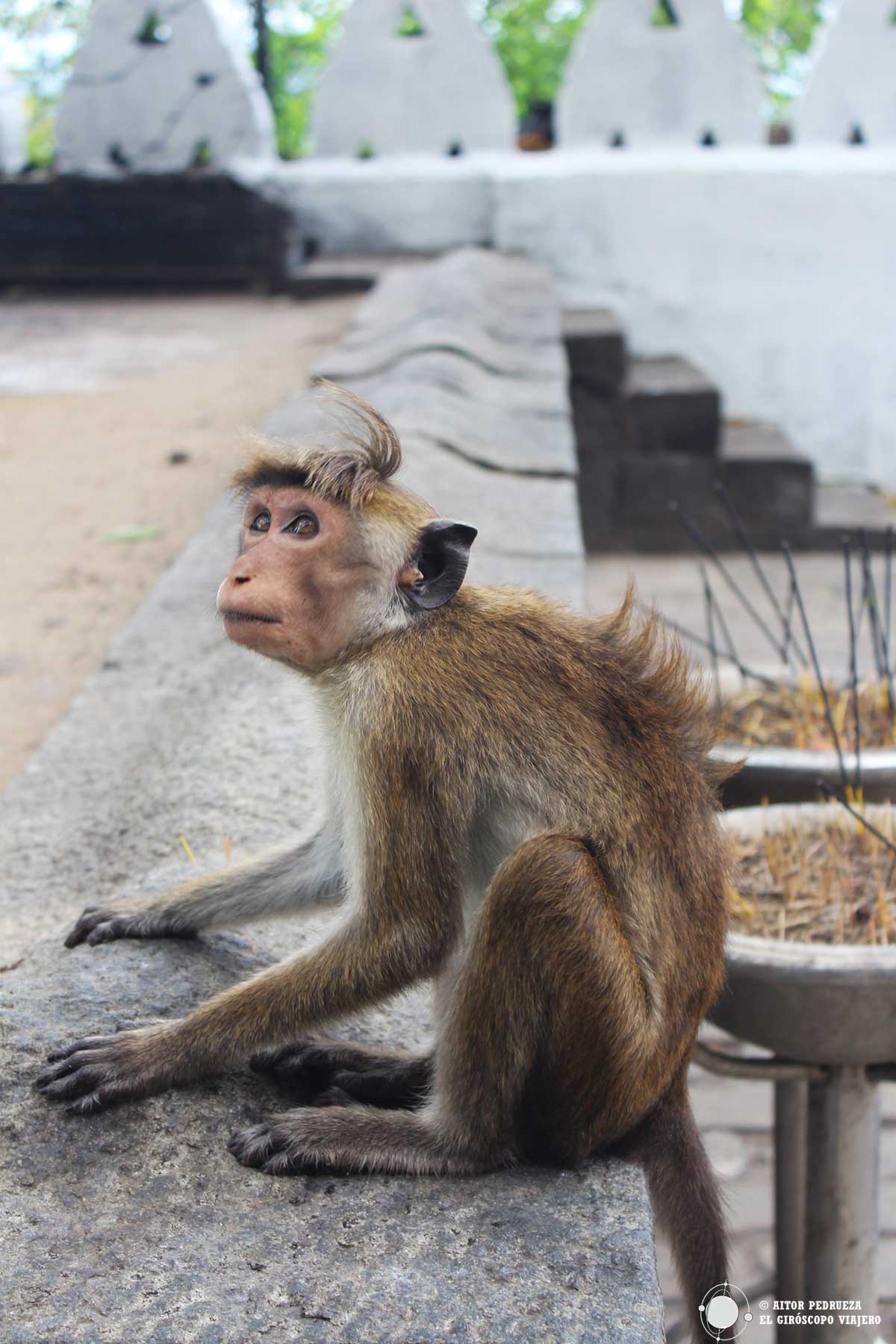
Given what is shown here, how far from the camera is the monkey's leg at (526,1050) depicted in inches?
64.7

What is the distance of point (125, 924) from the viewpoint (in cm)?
205

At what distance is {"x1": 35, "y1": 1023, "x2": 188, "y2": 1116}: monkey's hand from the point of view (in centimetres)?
165

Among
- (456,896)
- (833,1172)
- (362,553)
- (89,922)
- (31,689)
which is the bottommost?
(833,1172)

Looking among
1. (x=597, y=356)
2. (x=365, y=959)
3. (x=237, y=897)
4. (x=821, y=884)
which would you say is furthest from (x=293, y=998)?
(x=597, y=356)

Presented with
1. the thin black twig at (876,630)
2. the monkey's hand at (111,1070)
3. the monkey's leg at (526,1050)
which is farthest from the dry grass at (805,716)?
the monkey's hand at (111,1070)

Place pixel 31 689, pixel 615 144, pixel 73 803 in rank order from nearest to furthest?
1. pixel 73 803
2. pixel 31 689
3. pixel 615 144

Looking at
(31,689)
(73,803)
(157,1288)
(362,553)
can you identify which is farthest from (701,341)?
(157,1288)

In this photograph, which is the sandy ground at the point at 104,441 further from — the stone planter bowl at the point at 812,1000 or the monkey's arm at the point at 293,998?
the stone planter bowl at the point at 812,1000

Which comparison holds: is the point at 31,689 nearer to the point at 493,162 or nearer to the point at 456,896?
the point at 456,896

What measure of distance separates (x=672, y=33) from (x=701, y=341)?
1.75m

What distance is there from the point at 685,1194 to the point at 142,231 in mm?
7596

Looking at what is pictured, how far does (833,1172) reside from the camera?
2568 millimetres

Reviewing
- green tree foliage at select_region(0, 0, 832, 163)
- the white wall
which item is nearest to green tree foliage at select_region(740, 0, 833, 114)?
green tree foliage at select_region(0, 0, 832, 163)

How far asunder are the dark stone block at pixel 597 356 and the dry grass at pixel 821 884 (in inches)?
168
